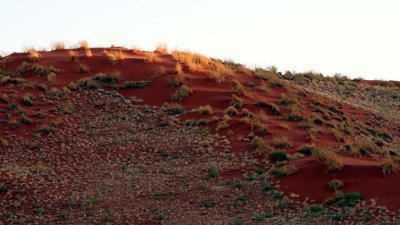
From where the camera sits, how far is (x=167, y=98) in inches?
1357

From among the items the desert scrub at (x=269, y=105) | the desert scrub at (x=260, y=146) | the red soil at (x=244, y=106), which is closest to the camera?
the red soil at (x=244, y=106)

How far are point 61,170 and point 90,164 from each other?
4.13ft

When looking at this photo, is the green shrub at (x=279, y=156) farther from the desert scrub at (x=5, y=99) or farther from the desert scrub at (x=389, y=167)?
the desert scrub at (x=5, y=99)

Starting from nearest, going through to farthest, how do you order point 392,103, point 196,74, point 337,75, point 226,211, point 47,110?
1. point 226,211
2. point 47,110
3. point 196,74
4. point 392,103
5. point 337,75

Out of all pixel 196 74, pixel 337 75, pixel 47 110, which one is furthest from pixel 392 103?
pixel 47 110

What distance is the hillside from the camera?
22109 millimetres

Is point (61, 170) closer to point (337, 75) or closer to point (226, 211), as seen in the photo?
point (226, 211)

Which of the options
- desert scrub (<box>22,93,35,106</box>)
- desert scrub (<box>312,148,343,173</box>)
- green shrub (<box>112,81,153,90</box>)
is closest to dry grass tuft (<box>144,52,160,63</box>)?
green shrub (<box>112,81,153,90</box>)

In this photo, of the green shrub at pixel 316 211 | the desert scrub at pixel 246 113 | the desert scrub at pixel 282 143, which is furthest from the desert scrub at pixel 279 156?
the desert scrub at pixel 246 113

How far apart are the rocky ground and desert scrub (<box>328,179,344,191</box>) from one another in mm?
1249

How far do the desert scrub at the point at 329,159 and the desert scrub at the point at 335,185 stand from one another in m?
1.20

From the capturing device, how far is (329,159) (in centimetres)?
2434

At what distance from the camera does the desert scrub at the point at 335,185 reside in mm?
22391

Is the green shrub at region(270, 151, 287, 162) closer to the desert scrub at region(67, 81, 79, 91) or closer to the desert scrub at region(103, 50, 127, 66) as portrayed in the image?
the desert scrub at region(67, 81, 79, 91)
